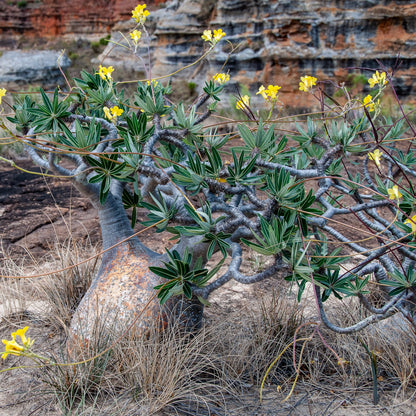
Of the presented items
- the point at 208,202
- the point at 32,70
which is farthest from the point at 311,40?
the point at 32,70

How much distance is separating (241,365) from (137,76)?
10686 millimetres

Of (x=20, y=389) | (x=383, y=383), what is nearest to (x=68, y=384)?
(x=20, y=389)

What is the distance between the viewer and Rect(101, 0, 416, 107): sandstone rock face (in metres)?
7.27

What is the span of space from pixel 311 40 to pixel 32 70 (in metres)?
7.34

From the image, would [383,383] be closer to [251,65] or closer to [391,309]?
[391,309]

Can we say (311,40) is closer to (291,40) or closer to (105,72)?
(291,40)

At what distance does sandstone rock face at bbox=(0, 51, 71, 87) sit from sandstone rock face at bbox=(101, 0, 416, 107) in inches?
187

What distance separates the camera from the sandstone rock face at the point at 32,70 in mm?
10961

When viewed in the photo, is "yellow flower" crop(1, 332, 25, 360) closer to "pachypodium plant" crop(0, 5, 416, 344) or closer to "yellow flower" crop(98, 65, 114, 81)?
"pachypodium plant" crop(0, 5, 416, 344)

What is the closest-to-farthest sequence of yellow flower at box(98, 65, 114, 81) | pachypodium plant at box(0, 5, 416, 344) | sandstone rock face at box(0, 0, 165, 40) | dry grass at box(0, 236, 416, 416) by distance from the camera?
pachypodium plant at box(0, 5, 416, 344)
dry grass at box(0, 236, 416, 416)
yellow flower at box(98, 65, 114, 81)
sandstone rock face at box(0, 0, 165, 40)

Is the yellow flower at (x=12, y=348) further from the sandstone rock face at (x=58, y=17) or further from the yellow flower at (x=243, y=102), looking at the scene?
the sandstone rock face at (x=58, y=17)

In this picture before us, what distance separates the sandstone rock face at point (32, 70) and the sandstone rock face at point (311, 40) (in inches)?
187

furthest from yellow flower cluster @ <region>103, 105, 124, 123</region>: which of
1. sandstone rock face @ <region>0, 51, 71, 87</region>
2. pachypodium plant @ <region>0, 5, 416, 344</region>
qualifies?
sandstone rock face @ <region>0, 51, 71, 87</region>

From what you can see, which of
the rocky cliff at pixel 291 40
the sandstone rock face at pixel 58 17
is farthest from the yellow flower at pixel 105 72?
the sandstone rock face at pixel 58 17
